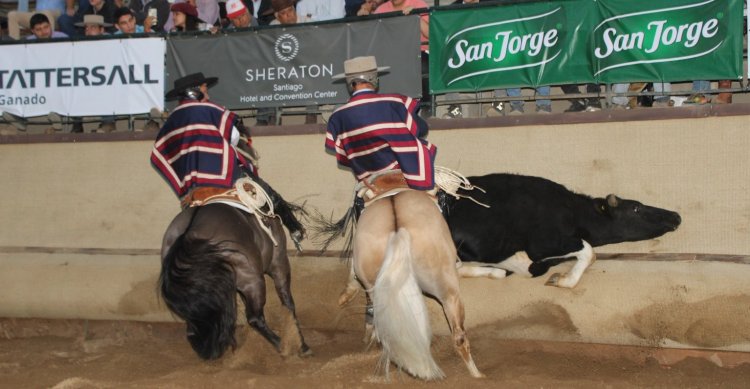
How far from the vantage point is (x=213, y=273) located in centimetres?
600

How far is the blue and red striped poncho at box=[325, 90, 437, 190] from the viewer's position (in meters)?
6.03

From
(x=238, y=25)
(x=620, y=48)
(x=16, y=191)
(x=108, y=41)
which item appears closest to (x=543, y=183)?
(x=620, y=48)

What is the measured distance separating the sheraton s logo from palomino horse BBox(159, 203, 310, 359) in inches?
87.0

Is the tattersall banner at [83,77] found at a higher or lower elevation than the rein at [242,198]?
higher

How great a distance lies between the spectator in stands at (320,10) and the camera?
9.83 m

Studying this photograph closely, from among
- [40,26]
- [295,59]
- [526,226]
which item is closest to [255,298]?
[526,226]

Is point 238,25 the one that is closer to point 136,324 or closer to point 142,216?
point 142,216

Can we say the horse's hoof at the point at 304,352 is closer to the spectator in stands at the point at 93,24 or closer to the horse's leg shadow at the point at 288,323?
the horse's leg shadow at the point at 288,323

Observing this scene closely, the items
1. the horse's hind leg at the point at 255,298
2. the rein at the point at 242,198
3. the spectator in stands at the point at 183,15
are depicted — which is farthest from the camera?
the spectator in stands at the point at 183,15

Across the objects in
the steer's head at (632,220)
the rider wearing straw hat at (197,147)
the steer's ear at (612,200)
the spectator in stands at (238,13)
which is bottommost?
the steer's head at (632,220)

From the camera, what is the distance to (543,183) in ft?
23.9

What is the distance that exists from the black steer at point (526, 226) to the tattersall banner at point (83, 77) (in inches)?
141

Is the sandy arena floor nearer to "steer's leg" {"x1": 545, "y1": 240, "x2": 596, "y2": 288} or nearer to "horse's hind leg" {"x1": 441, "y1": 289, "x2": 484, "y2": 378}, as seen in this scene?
"horse's hind leg" {"x1": 441, "y1": 289, "x2": 484, "y2": 378}

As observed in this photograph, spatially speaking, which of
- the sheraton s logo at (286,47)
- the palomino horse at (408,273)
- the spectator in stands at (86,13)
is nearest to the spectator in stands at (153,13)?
the spectator in stands at (86,13)
